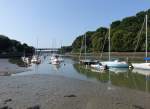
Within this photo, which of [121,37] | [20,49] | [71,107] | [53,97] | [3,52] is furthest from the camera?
[20,49]

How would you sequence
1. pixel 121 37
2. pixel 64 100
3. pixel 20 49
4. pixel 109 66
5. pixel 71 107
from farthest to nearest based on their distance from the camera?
1. pixel 20 49
2. pixel 121 37
3. pixel 109 66
4. pixel 64 100
5. pixel 71 107

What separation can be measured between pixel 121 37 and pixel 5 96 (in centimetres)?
9634

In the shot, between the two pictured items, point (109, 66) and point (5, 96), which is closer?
point (5, 96)

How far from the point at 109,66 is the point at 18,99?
3812 cm

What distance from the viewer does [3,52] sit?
551 feet

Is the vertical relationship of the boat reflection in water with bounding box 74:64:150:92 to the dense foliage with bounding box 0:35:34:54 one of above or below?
below

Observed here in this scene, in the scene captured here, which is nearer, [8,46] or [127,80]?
[127,80]

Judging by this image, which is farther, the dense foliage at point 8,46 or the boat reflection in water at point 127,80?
the dense foliage at point 8,46

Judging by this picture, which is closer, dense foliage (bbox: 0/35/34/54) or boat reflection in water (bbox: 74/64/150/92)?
boat reflection in water (bbox: 74/64/150/92)

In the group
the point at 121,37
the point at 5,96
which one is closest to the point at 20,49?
the point at 121,37

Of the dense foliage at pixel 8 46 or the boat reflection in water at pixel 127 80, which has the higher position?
the dense foliage at pixel 8 46

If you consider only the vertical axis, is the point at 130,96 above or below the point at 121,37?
below

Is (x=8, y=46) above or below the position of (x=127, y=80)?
above

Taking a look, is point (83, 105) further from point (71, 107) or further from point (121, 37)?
point (121, 37)
